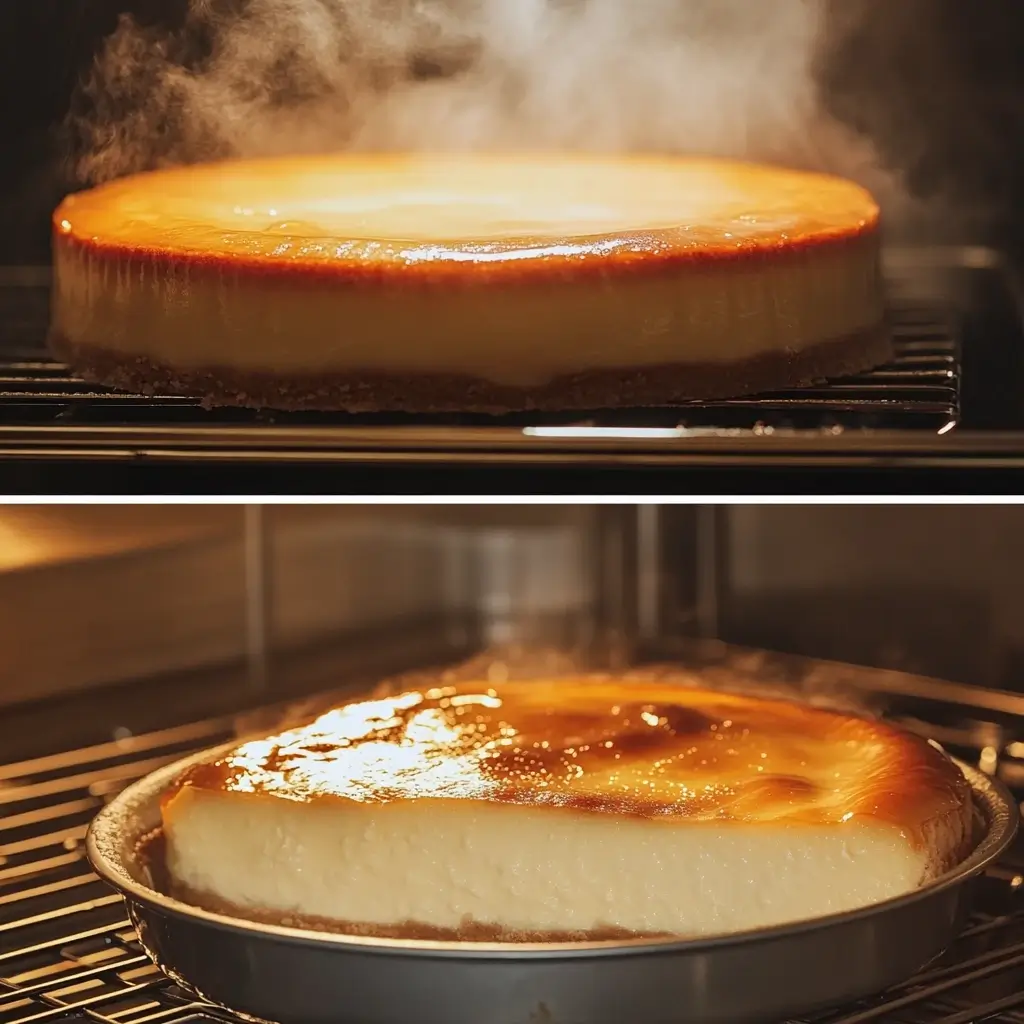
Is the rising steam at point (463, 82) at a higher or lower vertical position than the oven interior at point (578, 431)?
higher

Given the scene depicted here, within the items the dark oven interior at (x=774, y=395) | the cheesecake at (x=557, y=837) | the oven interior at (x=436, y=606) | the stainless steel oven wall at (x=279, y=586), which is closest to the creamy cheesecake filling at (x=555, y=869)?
the cheesecake at (x=557, y=837)

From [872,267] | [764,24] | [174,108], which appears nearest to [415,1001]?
[872,267]

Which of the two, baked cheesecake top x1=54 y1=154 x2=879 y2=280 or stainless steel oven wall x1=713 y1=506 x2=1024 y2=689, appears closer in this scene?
baked cheesecake top x1=54 y1=154 x2=879 y2=280

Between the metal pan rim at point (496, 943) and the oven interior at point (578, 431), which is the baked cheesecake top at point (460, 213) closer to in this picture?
the oven interior at point (578, 431)

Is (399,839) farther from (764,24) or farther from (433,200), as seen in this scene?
(764,24)

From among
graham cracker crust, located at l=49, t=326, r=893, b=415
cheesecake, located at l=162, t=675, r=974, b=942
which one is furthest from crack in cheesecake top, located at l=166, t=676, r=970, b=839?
graham cracker crust, located at l=49, t=326, r=893, b=415

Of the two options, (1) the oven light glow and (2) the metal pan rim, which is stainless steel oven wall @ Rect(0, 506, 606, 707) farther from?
(1) the oven light glow

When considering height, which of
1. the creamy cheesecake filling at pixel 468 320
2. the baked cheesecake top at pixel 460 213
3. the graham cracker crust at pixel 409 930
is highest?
the baked cheesecake top at pixel 460 213

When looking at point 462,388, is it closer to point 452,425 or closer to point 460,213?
point 452,425
